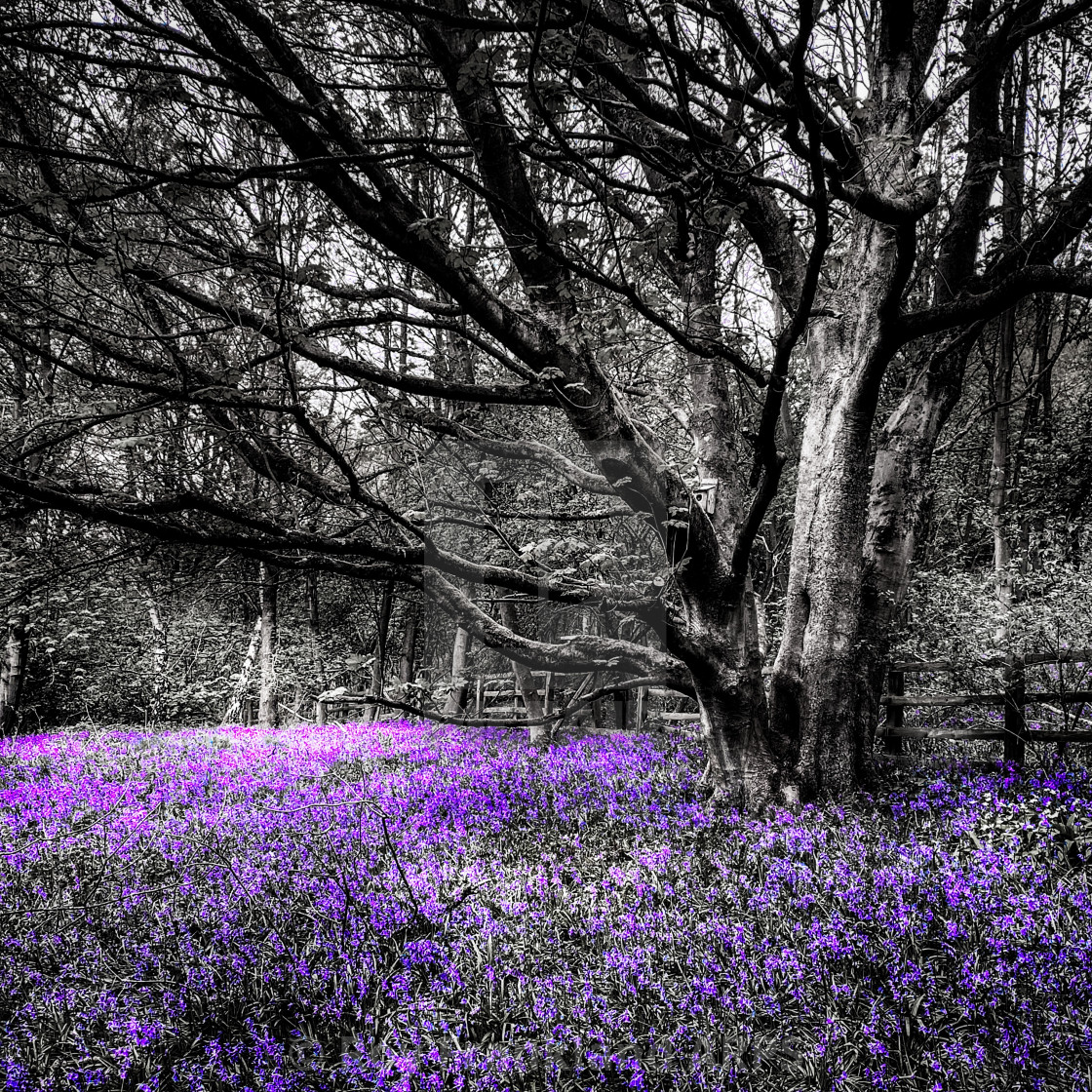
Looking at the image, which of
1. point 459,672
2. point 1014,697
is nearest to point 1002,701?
point 1014,697

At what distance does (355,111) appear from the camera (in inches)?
167

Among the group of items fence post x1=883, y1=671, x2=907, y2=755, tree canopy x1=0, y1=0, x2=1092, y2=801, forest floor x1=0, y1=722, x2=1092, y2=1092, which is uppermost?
tree canopy x1=0, y1=0, x2=1092, y2=801

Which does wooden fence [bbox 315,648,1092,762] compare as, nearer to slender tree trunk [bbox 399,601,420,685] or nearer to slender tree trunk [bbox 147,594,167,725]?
slender tree trunk [bbox 147,594,167,725]

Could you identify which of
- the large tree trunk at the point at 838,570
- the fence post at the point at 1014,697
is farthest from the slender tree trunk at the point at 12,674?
the fence post at the point at 1014,697

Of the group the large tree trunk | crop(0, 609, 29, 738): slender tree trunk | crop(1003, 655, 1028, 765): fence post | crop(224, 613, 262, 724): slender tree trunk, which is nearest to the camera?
the large tree trunk

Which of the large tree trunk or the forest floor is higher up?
the large tree trunk

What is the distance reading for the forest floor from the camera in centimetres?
250

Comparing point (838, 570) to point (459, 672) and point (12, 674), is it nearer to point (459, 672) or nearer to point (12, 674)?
point (459, 672)

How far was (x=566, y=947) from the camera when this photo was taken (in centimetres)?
328

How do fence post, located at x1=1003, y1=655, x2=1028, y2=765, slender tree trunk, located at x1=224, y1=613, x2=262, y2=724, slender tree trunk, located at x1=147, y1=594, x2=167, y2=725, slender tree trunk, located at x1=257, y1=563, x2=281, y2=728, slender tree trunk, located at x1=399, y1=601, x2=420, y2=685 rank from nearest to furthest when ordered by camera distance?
fence post, located at x1=1003, y1=655, x2=1028, y2=765 → slender tree trunk, located at x1=257, y1=563, x2=281, y2=728 → slender tree trunk, located at x1=224, y1=613, x2=262, y2=724 → slender tree trunk, located at x1=147, y1=594, x2=167, y2=725 → slender tree trunk, located at x1=399, y1=601, x2=420, y2=685

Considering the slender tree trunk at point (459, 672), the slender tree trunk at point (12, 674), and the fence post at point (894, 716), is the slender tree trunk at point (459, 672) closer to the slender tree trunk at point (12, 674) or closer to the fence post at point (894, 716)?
the fence post at point (894, 716)

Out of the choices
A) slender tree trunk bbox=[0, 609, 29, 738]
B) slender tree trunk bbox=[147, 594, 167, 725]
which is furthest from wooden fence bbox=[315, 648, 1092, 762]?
slender tree trunk bbox=[147, 594, 167, 725]

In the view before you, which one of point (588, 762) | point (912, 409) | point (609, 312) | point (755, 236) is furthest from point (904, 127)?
point (588, 762)

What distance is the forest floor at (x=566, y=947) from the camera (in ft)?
8.19
